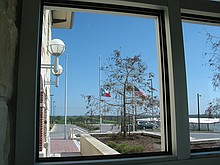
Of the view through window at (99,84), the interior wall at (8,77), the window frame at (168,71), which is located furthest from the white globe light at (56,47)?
the interior wall at (8,77)

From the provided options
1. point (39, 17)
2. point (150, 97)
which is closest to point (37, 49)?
point (39, 17)

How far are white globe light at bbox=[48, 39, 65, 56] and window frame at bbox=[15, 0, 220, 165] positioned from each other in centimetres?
13

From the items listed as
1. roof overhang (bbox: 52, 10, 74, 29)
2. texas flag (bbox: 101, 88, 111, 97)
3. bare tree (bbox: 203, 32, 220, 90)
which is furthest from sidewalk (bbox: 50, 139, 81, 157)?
bare tree (bbox: 203, 32, 220, 90)

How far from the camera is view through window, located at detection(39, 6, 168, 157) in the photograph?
1643mm

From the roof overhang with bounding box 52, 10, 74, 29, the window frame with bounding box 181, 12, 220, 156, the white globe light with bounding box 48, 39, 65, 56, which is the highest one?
the window frame with bounding box 181, 12, 220, 156

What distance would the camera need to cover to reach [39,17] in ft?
4.89

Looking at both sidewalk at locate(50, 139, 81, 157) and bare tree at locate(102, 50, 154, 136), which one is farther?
bare tree at locate(102, 50, 154, 136)

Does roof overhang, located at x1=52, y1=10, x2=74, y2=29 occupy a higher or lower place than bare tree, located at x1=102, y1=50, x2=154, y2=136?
higher

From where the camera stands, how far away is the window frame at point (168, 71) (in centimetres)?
133

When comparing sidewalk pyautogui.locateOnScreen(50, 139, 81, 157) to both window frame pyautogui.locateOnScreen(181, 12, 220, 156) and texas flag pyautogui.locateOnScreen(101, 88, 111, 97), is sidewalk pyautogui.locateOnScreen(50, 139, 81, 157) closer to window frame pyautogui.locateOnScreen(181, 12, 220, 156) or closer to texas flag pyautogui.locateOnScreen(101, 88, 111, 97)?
texas flag pyautogui.locateOnScreen(101, 88, 111, 97)

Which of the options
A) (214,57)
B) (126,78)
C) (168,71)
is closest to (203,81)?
(214,57)

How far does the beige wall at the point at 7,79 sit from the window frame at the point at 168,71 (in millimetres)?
63

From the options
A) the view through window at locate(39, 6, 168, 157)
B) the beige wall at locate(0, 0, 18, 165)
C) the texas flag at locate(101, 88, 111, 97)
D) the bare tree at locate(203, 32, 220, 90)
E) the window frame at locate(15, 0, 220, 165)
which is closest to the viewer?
the beige wall at locate(0, 0, 18, 165)

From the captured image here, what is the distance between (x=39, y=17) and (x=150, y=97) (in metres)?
1.11
